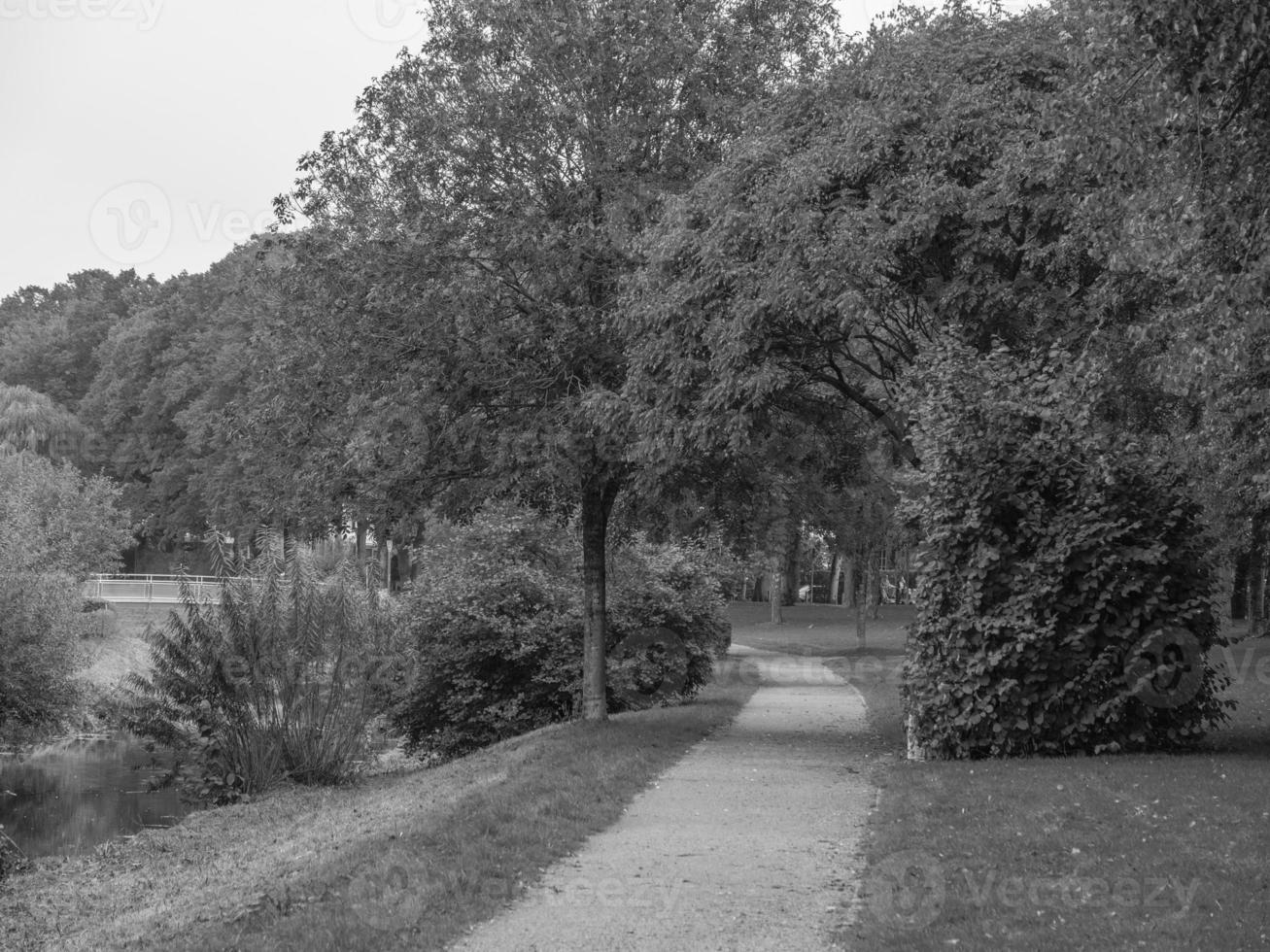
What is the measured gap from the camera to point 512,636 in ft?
65.5

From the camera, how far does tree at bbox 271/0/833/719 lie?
1623 cm

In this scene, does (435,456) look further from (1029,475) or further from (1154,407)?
(1154,407)

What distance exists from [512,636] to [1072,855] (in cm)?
1257

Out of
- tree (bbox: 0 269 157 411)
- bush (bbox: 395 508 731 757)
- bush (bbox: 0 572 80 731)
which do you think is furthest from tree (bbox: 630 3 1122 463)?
tree (bbox: 0 269 157 411)

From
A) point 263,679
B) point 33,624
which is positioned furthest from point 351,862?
point 33,624

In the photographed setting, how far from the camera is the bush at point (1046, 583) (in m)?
12.9

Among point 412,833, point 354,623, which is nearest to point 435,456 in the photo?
point 354,623

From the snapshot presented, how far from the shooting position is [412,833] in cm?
934

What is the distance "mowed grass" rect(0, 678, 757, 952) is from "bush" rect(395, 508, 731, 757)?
4.00 meters

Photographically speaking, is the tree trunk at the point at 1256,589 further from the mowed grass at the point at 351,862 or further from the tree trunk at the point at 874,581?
the mowed grass at the point at 351,862

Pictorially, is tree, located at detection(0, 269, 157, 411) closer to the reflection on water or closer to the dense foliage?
the dense foliage

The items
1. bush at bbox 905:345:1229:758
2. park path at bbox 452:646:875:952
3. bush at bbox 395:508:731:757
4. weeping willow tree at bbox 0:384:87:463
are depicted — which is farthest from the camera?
weeping willow tree at bbox 0:384:87:463

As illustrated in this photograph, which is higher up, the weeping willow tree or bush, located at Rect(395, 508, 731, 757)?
the weeping willow tree

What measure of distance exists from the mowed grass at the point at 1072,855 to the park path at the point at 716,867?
1.10 ft
